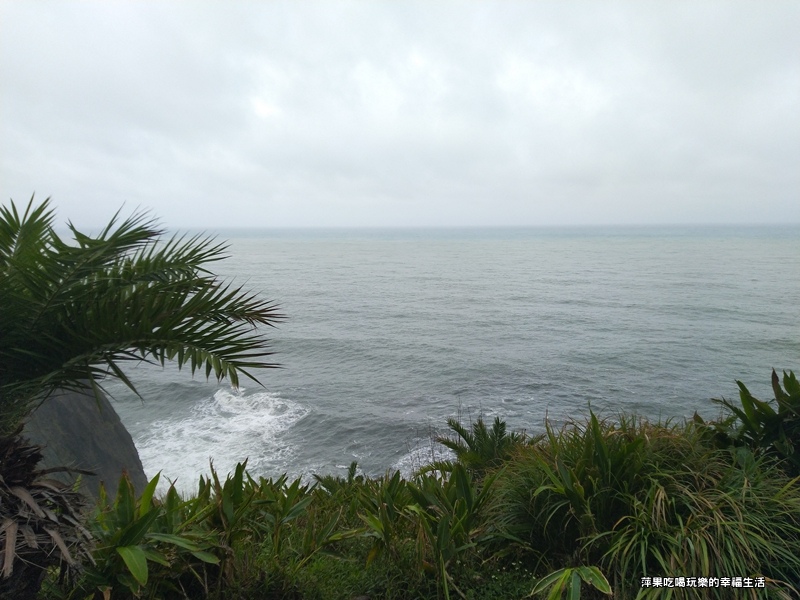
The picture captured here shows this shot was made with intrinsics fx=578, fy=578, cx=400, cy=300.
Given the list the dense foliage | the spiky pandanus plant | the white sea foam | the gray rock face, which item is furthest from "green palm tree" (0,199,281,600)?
the white sea foam

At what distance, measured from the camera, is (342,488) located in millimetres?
7164

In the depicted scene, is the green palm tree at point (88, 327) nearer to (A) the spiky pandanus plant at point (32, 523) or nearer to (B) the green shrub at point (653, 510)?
(A) the spiky pandanus plant at point (32, 523)

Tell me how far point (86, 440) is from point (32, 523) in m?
8.33

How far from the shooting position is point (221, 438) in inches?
741

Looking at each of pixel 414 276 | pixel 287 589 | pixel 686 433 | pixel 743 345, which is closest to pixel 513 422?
pixel 686 433

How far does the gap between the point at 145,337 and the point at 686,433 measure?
4592 mm

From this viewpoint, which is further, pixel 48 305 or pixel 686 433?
pixel 686 433

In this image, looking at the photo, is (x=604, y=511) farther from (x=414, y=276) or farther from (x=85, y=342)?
(x=414, y=276)

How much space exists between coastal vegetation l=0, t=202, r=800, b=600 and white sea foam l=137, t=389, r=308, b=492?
37.0ft

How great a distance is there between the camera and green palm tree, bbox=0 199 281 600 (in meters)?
3.40

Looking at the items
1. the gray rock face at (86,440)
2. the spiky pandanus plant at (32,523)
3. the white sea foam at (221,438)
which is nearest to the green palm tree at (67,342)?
the spiky pandanus plant at (32,523)

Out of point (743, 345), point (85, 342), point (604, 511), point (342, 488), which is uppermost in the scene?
point (85, 342)

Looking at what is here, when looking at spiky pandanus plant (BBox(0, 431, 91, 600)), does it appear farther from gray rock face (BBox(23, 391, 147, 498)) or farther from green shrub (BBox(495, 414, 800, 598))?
gray rock face (BBox(23, 391, 147, 498))

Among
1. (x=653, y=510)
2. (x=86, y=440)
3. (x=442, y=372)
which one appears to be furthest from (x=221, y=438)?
Answer: (x=653, y=510)
